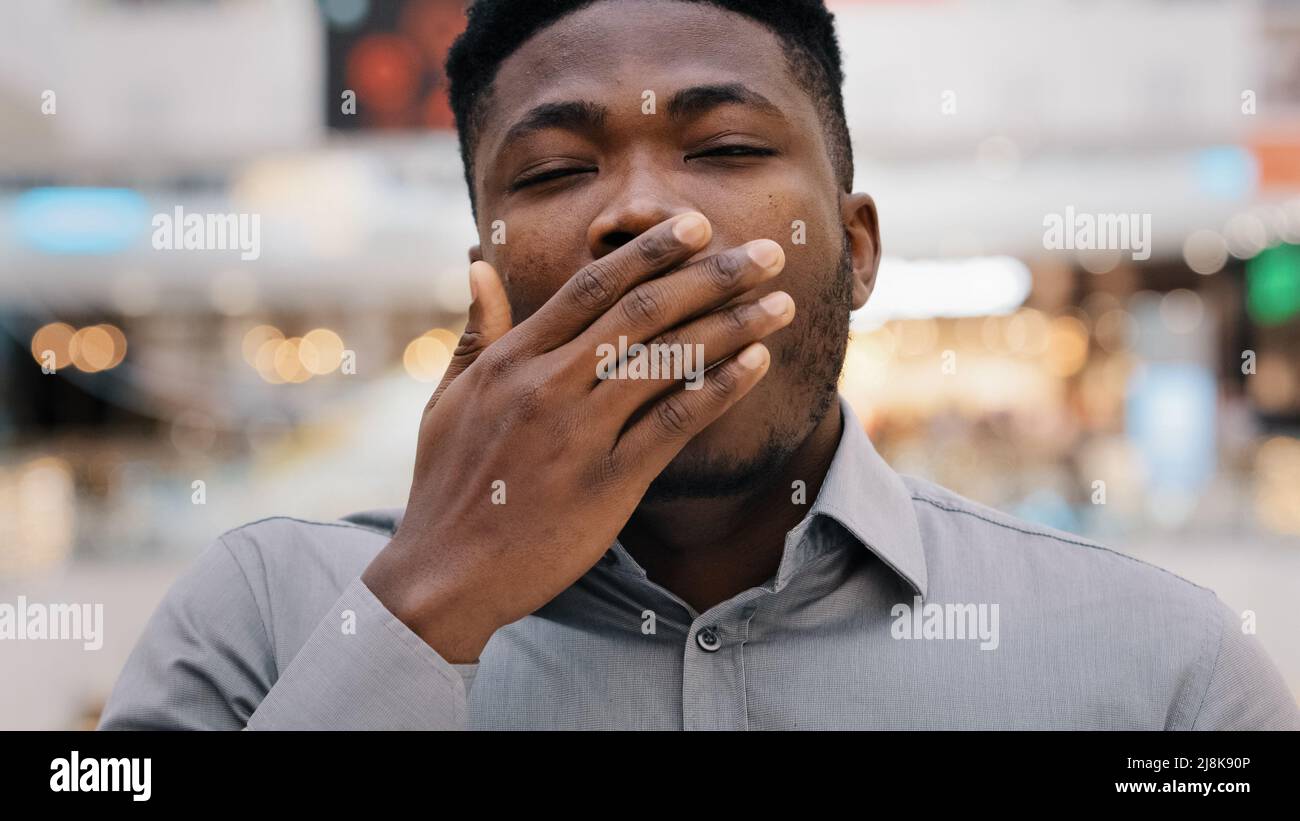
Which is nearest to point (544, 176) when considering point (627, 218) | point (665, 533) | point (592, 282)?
point (627, 218)

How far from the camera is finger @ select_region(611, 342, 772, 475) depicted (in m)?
1.29

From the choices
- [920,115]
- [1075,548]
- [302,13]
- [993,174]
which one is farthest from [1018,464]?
[1075,548]

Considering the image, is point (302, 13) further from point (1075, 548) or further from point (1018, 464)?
point (1075, 548)

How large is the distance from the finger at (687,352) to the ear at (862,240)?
0.51m

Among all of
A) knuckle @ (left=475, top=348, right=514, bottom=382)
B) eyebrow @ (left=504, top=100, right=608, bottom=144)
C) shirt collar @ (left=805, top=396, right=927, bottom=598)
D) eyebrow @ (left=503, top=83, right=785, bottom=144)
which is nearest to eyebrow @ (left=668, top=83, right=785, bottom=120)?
eyebrow @ (left=503, top=83, right=785, bottom=144)

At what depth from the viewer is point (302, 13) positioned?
10.4 metres

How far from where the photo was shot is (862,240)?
1822mm

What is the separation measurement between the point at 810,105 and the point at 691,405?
632mm

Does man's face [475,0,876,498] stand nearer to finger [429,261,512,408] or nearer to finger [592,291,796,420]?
finger [429,261,512,408]

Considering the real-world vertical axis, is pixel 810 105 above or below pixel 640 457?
above

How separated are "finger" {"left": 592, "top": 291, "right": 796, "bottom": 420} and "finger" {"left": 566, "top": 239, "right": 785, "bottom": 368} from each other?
0.08 feet

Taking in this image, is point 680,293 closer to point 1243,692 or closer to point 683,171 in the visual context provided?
point 683,171

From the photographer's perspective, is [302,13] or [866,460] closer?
[866,460]

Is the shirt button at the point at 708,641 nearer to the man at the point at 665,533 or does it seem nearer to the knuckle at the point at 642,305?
the man at the point at 665,533
